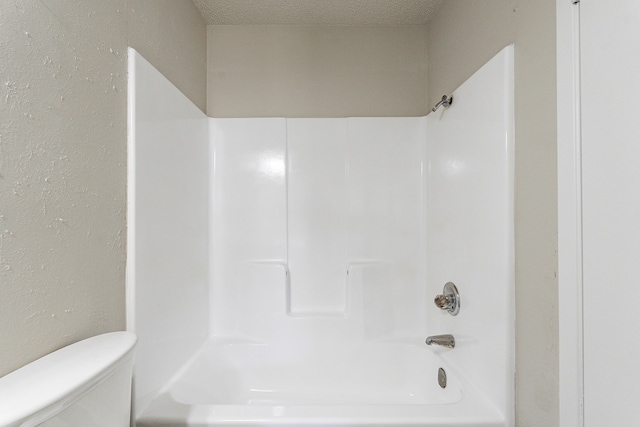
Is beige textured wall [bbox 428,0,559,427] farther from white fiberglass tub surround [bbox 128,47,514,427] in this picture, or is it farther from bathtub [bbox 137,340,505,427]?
bathtub [bbox 137,340,505,427]

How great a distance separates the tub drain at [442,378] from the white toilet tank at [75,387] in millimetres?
1206

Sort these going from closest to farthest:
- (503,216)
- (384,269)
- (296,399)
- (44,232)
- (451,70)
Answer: (44,232) → (503,216) → (451,70) → (296,399) → (384,269)

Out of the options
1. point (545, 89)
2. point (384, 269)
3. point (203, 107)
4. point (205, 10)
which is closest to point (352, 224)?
point (384, 269)

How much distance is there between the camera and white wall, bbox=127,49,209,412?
111 cm

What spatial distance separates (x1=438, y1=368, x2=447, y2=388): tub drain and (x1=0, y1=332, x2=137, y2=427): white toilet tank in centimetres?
121

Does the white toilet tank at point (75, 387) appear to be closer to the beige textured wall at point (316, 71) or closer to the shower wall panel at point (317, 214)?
the shower wall panel at point (317, 214)

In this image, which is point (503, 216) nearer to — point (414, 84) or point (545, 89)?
point (545, 89)

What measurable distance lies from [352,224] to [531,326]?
3.50 ft

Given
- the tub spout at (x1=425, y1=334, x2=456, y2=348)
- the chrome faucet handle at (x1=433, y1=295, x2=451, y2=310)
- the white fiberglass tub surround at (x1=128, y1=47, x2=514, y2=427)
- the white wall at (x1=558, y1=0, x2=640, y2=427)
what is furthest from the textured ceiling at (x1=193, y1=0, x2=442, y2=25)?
the tub spout at (x1=425, y1=334, x2=456, y2=348)

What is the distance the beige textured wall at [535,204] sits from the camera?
91 cm

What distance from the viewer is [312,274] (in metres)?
1.94

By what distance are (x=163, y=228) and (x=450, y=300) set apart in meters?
1.20

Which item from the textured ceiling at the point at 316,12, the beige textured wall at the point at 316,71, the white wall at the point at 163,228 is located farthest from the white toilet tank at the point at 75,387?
the textured ceiling at the point at 316,12

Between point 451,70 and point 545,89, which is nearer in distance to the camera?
point 545,89
